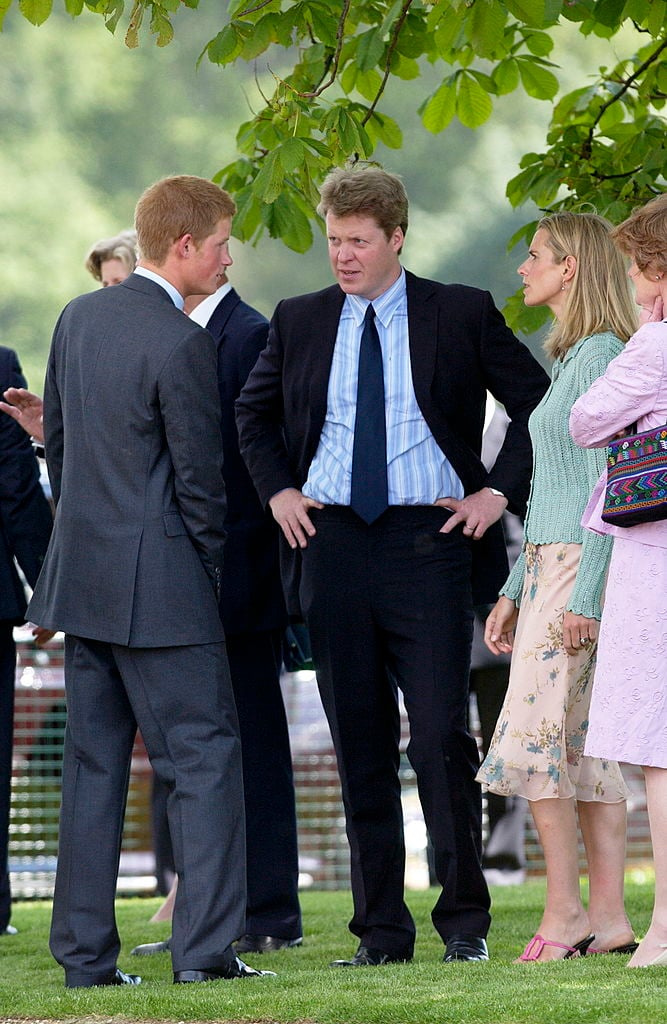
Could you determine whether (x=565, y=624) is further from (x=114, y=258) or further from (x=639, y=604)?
(x=114, y=258)

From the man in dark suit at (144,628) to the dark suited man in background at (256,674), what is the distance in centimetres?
81

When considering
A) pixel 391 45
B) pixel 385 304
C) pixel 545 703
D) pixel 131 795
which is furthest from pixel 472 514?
pixel 131 795

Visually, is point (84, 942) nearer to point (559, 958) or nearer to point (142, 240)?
point (559, 958)

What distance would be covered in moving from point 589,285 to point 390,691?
4.55 ft

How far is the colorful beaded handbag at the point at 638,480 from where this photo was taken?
4.17 metres

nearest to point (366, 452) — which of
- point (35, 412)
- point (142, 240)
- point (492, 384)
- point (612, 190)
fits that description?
point (492, 384)

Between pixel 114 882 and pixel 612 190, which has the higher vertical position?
pixel 612 190

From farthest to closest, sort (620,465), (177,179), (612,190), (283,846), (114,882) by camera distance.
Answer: (612,190), (283,846), (177,179), (114,882), (620,465)

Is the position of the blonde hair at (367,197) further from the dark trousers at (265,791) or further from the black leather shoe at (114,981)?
the black leather shoe at (114,981)

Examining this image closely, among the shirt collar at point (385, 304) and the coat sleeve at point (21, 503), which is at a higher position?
the shirt collar at point (385, 304)

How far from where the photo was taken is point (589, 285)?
4879 mm

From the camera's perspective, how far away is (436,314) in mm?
5141

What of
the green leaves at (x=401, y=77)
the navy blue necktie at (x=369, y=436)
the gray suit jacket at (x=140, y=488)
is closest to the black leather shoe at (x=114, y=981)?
the gray suit jacket at (x=140, y=488)

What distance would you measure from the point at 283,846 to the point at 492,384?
5.73 feet
